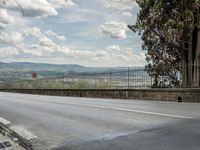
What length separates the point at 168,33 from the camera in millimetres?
26984

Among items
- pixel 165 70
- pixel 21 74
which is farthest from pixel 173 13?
pixel 21 74

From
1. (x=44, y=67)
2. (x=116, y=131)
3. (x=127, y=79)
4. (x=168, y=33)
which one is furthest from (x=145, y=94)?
(x=44, y=67)

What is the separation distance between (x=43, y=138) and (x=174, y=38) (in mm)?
17831

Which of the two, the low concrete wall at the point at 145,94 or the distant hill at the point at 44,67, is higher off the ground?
the distant hill at the point at 44,67

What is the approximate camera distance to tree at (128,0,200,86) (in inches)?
963

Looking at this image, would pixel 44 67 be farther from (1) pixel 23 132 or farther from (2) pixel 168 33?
(1) pixel 23 132

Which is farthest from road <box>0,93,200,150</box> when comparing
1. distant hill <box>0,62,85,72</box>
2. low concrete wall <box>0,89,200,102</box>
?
distant hill <box>0,62,85,72</box>

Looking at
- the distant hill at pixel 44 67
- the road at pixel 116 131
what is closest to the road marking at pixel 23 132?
the road at pixel 116 131

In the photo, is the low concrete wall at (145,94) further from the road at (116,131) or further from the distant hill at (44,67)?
the distant hill at (44,67)

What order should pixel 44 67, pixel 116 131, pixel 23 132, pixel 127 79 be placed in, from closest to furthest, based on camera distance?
pixel 116 131 < pixel 23 132 < pixel 127 79 < pixel 44 67

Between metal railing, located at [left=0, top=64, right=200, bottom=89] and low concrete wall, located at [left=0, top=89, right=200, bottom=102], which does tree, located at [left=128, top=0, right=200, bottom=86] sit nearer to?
metal railing, located at [left=0, top=64, right=200, bottom=89]

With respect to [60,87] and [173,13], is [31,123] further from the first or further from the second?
[60,87]

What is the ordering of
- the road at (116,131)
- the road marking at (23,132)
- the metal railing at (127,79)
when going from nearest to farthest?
the road at (116,131), the road marking at (23,132), the metal railing at (127,79)

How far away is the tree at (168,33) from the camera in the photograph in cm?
2445
